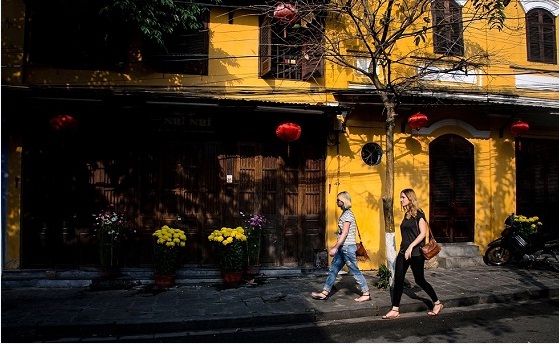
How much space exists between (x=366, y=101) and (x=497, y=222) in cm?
507

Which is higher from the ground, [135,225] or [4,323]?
[135,225]

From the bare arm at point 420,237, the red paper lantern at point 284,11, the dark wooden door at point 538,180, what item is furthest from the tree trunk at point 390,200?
the dark wooden door at point 538,180

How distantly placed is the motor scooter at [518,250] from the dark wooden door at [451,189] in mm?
662

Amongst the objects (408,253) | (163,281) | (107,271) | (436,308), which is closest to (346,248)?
(408,253)

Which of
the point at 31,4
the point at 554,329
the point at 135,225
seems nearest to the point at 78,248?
the point at 135,225

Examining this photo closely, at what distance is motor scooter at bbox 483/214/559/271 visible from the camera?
31.0 ft

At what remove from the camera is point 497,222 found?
34.6 feet

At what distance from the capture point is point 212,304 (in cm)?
680

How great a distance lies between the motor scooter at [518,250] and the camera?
946cm

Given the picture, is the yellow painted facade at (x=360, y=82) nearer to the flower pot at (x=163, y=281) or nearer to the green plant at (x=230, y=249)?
the green plant at (x=230, y=249)

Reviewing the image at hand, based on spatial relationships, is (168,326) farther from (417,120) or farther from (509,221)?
(509,221)

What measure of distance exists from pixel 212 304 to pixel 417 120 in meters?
6.21

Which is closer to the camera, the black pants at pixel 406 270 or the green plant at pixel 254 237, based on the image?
the black pants at pixel 406 270

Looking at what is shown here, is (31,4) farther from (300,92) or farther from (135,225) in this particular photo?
(300,92)
